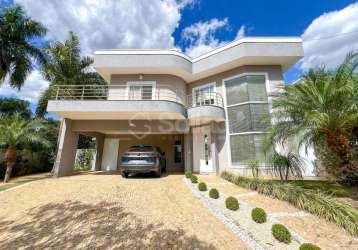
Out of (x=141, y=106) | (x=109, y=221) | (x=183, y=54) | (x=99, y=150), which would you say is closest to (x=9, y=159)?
(x=99, y=150)

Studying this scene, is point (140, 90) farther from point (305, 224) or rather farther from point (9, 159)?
point (305, 224)

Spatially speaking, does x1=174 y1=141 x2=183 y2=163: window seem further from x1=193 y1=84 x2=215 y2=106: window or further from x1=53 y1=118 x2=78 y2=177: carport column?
x1=53 y1=118 x2=78 y2=177: carport column

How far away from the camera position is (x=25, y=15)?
1312 cm

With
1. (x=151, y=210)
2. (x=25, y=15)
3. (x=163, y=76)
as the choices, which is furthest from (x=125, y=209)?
(x=25, y=15)

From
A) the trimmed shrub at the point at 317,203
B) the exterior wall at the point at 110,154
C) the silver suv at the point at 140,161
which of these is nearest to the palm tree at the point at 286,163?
the trimmed shrub at the point at 317,203

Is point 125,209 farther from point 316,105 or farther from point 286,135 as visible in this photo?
point 316,105

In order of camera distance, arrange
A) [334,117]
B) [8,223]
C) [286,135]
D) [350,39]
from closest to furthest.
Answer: [8,223]
[334,117]
[286,135]
[350,39]

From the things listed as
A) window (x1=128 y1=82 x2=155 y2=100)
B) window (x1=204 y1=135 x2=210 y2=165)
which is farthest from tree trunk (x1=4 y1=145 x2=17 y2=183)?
window (x1=204 y1=135 x2=210 y2=165)

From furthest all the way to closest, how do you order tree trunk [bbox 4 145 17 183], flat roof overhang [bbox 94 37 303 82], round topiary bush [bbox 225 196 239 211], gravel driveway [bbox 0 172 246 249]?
flat roof overhang [bbox 94 37 303 82], tree trunk [bbox 4 145 17 183], round topiary bush [bbox 225 196 239 211], gravel driveway [bbox 0 172 246 249]

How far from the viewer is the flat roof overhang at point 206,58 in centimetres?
1133

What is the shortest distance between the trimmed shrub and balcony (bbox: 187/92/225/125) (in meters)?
5.25

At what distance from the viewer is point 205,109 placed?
11.4 metres

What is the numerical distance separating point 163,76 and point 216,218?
10.6 metres

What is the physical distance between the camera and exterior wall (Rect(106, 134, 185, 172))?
15.3 m
